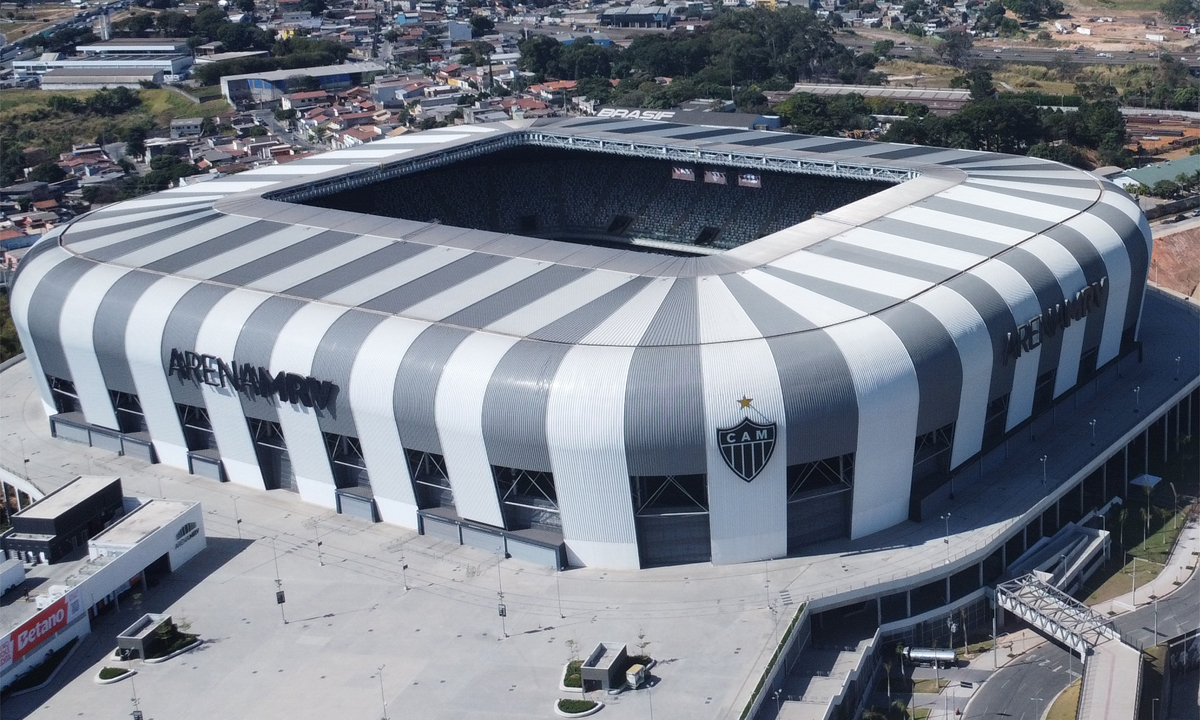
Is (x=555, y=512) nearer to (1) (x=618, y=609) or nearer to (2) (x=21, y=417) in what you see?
(1) (x=618, y=609)

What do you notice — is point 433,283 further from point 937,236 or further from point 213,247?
point 937,236

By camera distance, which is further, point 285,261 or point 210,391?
point 285,261

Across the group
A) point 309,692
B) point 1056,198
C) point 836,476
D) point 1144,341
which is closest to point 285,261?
point 309,692

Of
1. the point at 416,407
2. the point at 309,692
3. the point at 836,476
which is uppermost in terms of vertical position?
the point at 416,407

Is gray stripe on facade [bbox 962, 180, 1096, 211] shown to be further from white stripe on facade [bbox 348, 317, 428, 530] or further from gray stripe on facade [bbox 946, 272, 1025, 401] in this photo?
white stripe on facade [bbox 348, 317, 428, 530]

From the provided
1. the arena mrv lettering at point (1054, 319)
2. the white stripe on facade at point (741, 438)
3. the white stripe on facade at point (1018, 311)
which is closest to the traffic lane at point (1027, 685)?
the white stripe on facade at point (741, 438)
